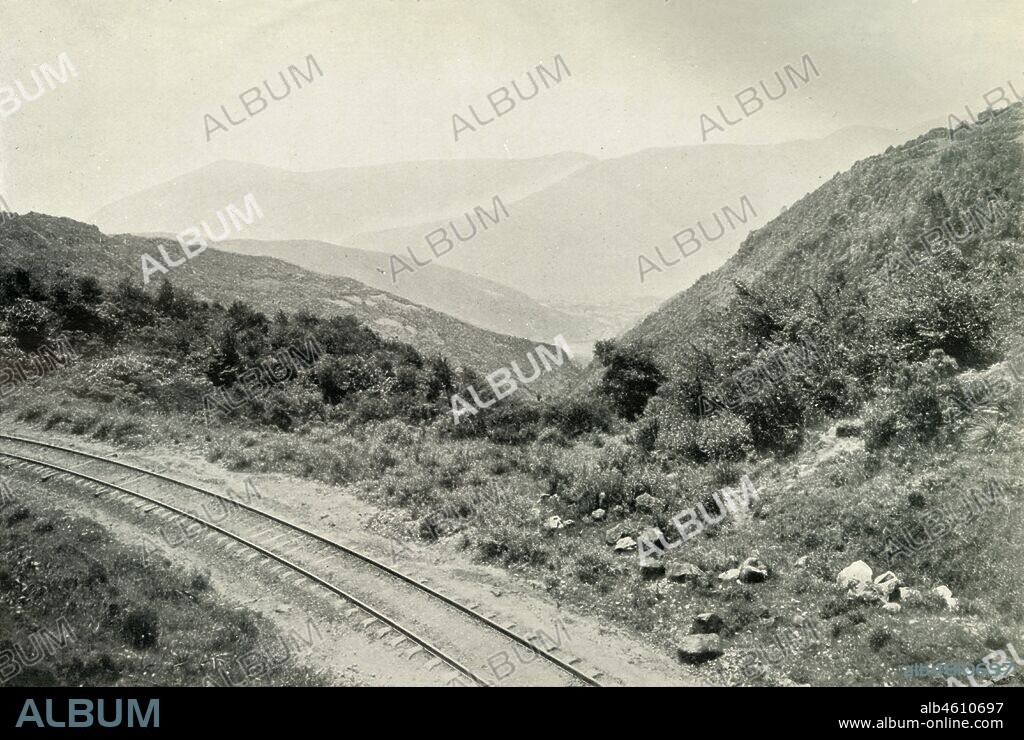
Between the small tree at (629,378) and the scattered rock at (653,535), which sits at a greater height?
the small tree at (629,378)

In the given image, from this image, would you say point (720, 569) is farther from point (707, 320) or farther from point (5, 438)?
point (5, 438)

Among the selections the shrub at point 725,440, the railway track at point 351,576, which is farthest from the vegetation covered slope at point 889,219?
the railway track at point 351,576

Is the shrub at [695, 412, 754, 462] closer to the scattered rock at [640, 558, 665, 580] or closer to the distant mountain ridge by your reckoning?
the scattered rock at [640, 558, 665, 580]

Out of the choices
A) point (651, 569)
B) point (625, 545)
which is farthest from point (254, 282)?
point (651, 569)

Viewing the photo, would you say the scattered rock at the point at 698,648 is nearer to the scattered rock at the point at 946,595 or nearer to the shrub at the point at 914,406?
the scattered rock at the point at 946,595

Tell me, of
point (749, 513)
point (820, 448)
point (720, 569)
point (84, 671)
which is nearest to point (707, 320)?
point (820, 448)

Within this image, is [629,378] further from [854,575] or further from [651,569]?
[854,575]
